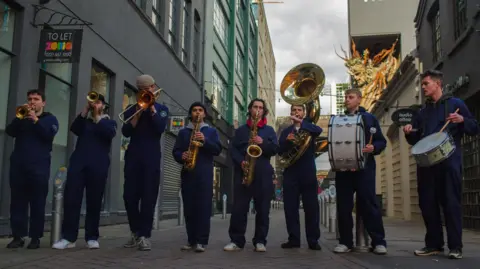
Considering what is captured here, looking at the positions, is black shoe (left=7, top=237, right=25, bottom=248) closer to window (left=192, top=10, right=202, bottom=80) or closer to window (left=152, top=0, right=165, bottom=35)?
window (left=152, top=0, right=165, bottom=35)

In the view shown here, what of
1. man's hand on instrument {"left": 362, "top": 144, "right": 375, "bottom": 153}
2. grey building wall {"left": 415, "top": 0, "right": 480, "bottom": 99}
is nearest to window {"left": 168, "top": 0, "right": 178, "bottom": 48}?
grey building wall {"left": 415, "top": 0, "right": 480, "bottom": 99}

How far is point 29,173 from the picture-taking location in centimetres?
584

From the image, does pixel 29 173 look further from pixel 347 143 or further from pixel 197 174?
pixel 347 143

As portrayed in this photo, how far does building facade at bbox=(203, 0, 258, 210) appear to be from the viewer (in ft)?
81.0

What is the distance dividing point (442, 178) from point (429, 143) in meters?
0.51

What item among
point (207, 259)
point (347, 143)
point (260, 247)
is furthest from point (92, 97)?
point (347, 143)

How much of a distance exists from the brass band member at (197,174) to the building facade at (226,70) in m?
17.1

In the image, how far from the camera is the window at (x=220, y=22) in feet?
86.7

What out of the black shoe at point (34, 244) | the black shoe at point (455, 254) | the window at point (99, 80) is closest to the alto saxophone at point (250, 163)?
the black shoe at point (455, 254)

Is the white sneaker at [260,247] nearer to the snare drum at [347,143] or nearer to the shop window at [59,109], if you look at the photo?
the snare drum at [347,143]

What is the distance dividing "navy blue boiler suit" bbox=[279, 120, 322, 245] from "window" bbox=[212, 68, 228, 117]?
1934cm

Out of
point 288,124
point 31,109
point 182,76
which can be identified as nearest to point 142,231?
point 31,109

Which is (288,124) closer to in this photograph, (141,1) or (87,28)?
(87,28)

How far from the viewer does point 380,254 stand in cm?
577
